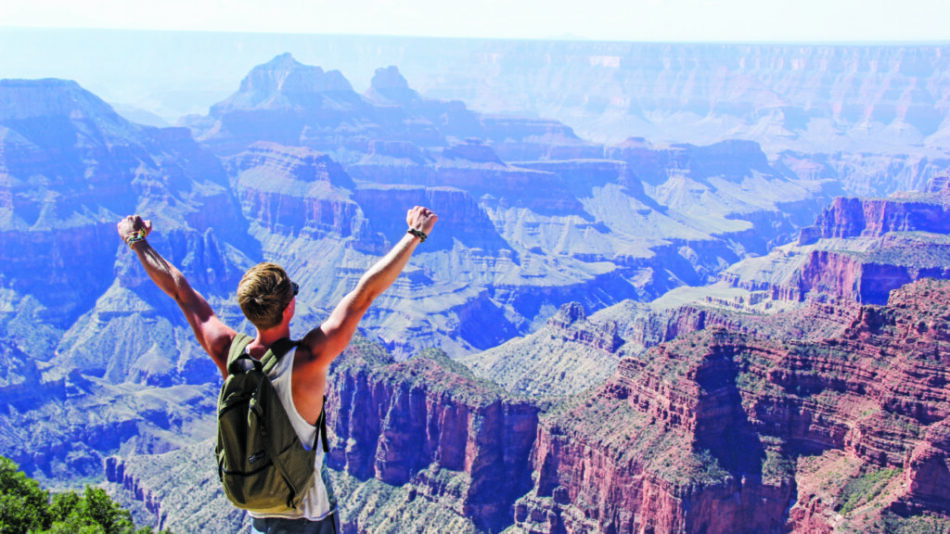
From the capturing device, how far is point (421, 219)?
12.1 meters

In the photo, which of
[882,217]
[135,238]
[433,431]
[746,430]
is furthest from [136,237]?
[882,217]

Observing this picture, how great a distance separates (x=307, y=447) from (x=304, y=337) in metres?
1.38

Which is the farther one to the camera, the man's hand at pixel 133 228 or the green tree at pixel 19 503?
the green tree at pixel 19 503

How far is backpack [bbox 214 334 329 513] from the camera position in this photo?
10.5 meters

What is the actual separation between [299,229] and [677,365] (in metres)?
145

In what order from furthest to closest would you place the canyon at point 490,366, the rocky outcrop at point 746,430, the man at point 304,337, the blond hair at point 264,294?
the canyon at point 490,366, the rocky outcrop at point 746,430, the man at point 304,337, the blond hair at point 264,294

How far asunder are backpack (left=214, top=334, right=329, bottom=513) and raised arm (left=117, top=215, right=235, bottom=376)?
33.0 inches

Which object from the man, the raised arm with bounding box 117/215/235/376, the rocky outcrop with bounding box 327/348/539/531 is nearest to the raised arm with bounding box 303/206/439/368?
the man

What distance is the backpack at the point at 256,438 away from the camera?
414 inches

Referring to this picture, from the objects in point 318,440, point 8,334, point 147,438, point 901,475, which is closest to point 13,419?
point 147,438

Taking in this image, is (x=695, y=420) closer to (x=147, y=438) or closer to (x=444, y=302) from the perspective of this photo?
(x=147, y=438)

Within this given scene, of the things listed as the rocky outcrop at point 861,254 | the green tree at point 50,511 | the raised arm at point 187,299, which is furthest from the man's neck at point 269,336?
the rocky outcrop at point 861,254

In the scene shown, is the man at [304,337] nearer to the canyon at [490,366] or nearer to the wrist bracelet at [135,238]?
the wrist bracelet at [135,238]

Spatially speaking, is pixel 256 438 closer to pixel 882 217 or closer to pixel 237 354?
pixel 237 354
